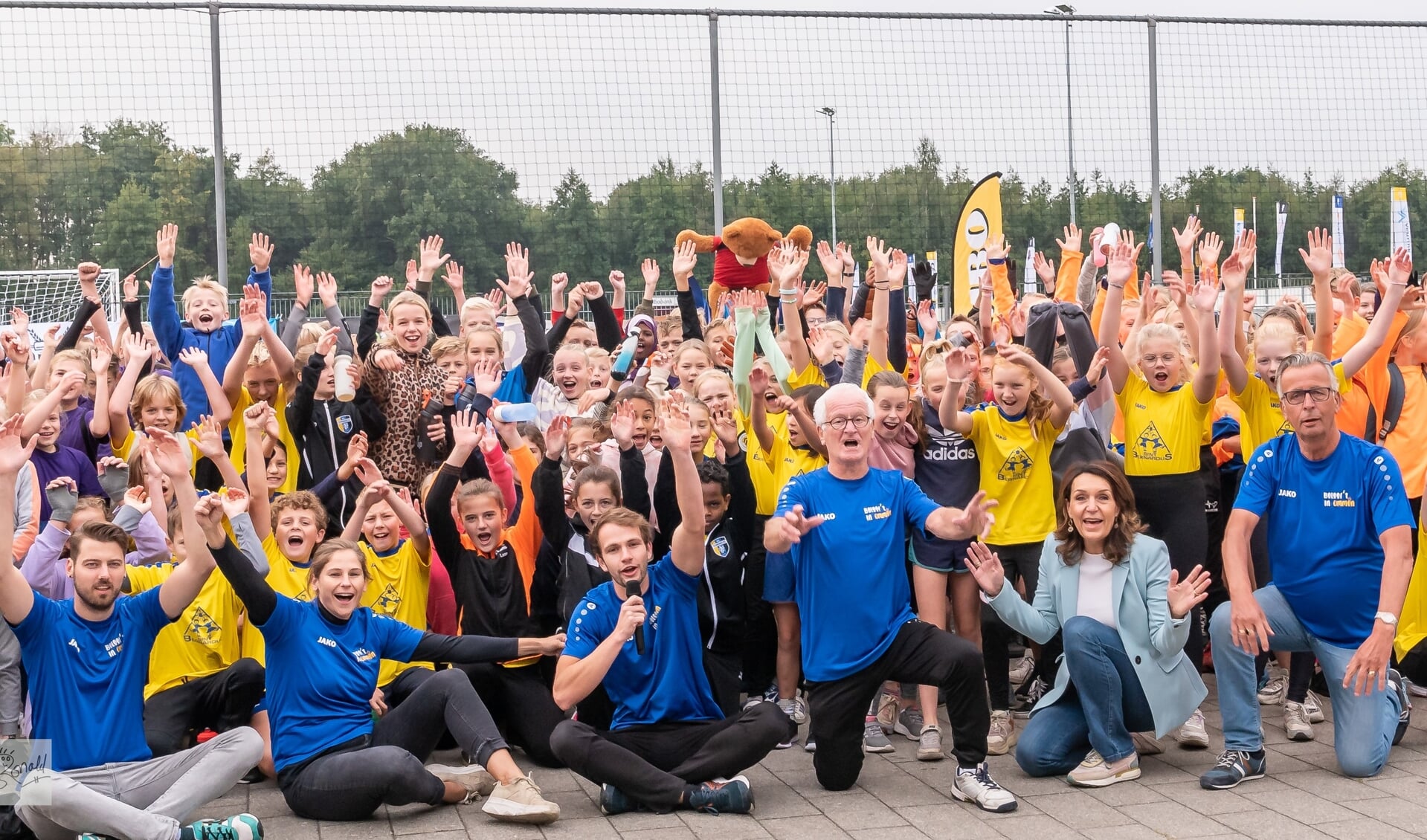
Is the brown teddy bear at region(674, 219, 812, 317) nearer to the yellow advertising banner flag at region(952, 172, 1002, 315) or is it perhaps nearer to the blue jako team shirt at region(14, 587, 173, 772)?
the yellow advertising banner flag at region(952, 172, 1002, 315)

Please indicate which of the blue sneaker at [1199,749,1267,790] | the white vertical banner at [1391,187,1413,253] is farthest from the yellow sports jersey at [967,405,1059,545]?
the white vertical banner at [1391,187,1413,253]

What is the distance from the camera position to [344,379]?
704 cm

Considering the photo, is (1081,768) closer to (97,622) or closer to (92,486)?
(97,622)

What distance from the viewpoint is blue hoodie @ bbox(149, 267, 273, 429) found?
7.54 m

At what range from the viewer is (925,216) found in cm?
960

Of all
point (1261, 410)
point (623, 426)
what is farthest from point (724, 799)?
point (1261, 410)

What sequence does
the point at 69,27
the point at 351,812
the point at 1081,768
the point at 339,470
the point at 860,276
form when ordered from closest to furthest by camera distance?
1. the point at 351,812
2. the point at 1081,768
3. the point at 339,470
4. the point at 69,27
5. the point at 860,276

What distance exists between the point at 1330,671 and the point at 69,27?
761cm

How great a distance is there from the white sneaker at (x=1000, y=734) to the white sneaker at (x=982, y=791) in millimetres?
575

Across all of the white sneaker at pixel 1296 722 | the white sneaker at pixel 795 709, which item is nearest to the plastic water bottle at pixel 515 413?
the white sneaker at pixel 795 709

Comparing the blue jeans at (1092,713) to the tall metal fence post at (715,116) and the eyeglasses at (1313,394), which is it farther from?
the tall metal fence post at (715,116)

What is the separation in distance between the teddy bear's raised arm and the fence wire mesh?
123 mm

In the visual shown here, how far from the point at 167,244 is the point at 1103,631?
18.1 ft

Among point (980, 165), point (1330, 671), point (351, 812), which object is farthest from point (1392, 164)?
point (351, 812)
